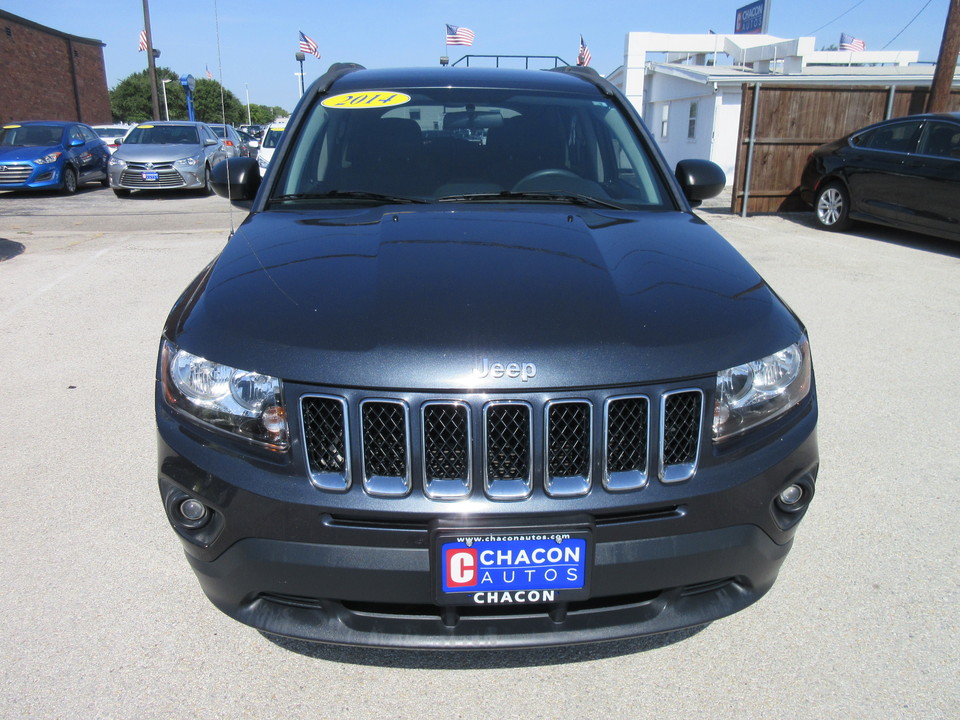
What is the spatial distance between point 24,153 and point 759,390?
59.6ft

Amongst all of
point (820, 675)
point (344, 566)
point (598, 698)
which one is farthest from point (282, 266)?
point (820, 675)

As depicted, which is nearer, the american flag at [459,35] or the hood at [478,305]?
the hood at [478,305]

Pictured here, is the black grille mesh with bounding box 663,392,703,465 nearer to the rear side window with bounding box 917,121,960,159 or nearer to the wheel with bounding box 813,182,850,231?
the rear side window with bounding box 917,121,960,159

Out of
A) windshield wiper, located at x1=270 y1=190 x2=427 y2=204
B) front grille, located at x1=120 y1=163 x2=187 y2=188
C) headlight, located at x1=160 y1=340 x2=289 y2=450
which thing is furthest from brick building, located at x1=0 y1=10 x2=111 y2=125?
headlight, located at x1=160 y1=340 x2=289 y2=450

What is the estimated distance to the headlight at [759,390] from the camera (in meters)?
1.98

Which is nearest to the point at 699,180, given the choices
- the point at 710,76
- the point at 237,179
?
the point at 237,179

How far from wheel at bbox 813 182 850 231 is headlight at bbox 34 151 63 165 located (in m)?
15.1

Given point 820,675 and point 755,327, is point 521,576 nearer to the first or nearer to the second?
point 755,327

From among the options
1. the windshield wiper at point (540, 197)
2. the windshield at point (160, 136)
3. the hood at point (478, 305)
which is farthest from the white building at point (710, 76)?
the hood at point (478, 305)

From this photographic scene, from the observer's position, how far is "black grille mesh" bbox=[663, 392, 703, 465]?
→ 1.91m

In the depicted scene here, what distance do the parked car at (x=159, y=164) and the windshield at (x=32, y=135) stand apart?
203 cm

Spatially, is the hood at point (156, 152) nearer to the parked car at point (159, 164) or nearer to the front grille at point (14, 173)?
the parked car at point (159, 164)

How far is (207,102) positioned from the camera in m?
63.3

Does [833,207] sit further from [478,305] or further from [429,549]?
[429,549]
